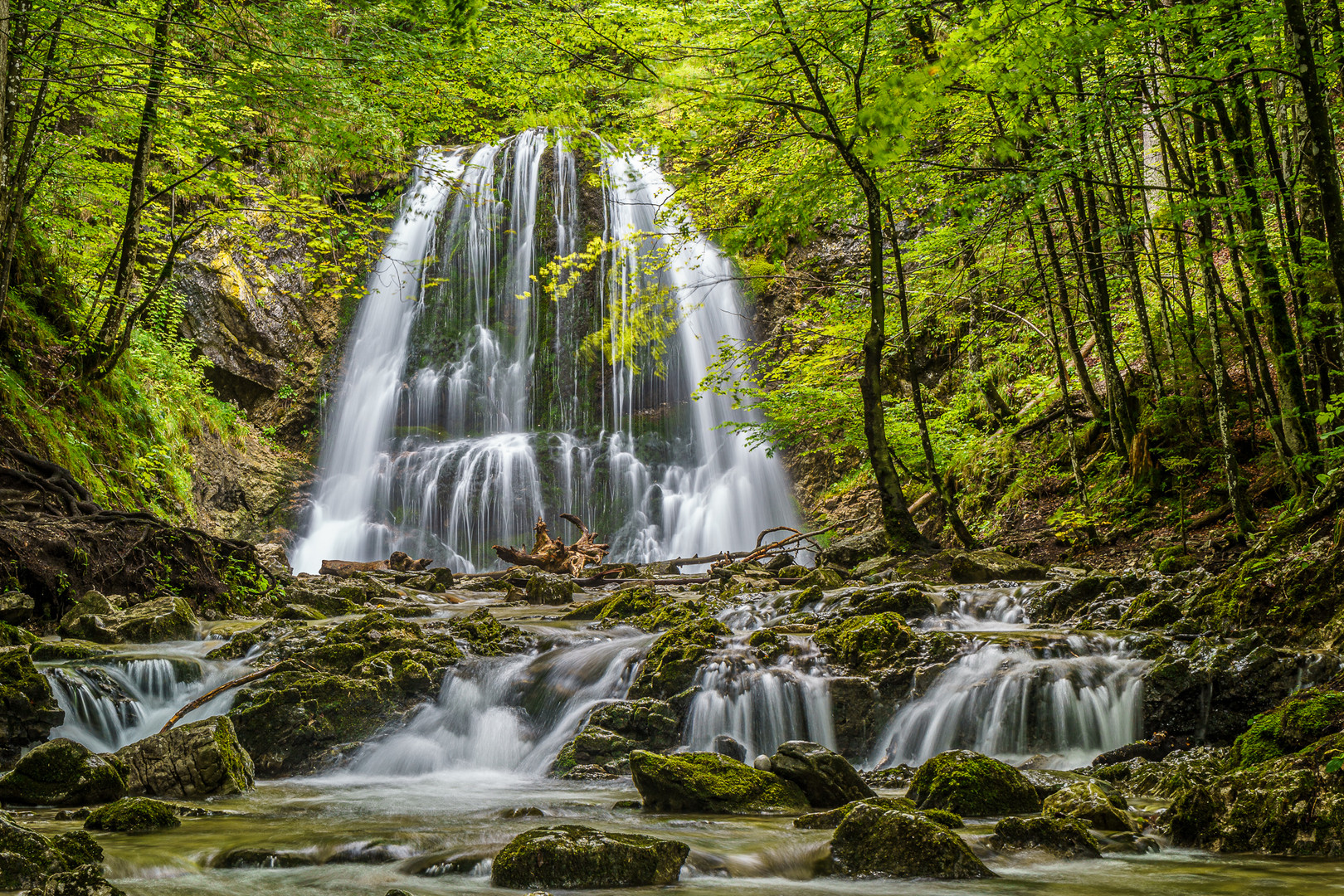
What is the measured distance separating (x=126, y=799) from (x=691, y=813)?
280cm

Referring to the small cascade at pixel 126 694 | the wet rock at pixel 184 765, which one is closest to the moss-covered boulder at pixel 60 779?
the wet rock at pixel 184 765

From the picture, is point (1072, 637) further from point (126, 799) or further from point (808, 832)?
point (126, 799)

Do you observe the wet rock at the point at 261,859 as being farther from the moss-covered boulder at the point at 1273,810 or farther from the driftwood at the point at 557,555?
the driftwood at the point at 557,555

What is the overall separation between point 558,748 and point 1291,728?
459 centimetres

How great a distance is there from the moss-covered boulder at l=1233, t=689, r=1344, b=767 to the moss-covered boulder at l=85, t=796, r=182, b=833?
5.38m

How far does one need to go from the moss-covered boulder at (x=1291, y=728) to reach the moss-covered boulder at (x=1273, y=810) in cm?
54

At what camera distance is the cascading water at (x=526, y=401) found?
62.0ft

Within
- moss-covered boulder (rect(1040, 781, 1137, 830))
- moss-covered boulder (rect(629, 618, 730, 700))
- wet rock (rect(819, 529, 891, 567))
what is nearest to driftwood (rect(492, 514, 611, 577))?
wet rock (rect(819, 529, 891, 567))

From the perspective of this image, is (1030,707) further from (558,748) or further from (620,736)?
(558,748)

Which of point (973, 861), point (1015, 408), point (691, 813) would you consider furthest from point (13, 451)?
point (1015, 408)

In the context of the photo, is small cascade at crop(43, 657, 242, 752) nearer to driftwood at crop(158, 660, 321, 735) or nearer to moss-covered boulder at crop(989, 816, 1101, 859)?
driftwood at crop(158, 660, 321, 735)

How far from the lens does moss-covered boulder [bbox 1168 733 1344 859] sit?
10.6 ft

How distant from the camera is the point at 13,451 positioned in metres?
8.41

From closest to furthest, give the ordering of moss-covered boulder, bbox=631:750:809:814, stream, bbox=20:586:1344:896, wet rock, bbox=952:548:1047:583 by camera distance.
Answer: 1. stream, bbox=20:586:1344:896
2. moss-covered boulder, bbox=631:750:809:814
3. wet rock, bbox=952:548:1047:583
